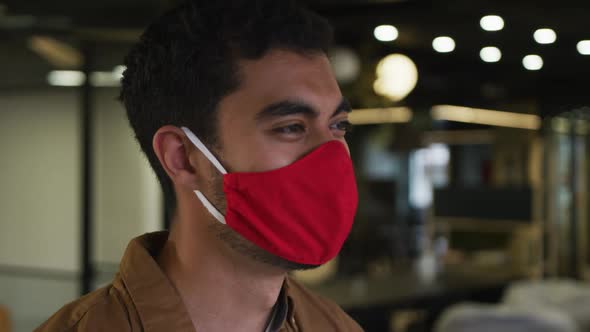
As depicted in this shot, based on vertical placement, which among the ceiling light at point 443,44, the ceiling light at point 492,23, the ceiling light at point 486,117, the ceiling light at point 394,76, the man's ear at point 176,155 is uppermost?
the ceiling light at point 486,117

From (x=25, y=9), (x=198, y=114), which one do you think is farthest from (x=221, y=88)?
(x=25, y=9)

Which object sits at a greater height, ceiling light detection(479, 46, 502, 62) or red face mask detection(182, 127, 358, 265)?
ceiling light detection(479, 46, 502, 62)

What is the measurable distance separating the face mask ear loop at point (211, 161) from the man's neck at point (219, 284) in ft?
0.13

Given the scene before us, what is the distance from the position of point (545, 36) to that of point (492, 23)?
0.29 meters

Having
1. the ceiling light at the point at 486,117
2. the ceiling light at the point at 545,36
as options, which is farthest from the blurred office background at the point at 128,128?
the ceiling light at the point at 486,117

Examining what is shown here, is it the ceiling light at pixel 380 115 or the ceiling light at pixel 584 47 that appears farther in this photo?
the ceiling light at pixel 380 115

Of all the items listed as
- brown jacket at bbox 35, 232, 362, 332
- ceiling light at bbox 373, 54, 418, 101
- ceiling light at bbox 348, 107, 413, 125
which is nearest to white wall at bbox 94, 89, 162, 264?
ceiling light at bbox 373, 54, 418, 101

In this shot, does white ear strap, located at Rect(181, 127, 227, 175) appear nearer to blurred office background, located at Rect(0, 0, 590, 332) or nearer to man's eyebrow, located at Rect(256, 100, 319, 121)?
man's eyebrow, located at Rect(256, 100, 319, 121)

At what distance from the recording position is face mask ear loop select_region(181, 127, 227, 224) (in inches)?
46.3

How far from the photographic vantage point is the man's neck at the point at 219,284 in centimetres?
119

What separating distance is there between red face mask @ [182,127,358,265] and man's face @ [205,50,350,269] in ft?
0.06

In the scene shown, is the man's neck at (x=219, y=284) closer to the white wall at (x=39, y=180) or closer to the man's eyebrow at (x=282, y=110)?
the man's eyebrow at (x=282, y=110)

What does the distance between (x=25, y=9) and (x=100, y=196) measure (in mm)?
970

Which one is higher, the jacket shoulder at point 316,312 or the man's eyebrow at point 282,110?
the man's eyebrow at point 282,110
